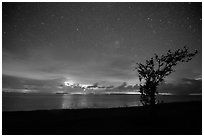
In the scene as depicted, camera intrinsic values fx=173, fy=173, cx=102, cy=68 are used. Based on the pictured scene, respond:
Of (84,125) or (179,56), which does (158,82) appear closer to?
(179,56)

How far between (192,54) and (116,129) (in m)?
8.83

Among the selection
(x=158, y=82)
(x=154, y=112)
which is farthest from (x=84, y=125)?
(x=158, y=82)

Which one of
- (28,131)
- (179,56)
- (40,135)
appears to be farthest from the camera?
(179,56)

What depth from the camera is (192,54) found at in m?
14.5

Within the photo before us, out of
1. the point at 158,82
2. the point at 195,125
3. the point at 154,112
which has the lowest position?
the point at 195,125

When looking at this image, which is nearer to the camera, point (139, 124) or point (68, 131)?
point (68, 131)

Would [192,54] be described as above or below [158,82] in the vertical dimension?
above

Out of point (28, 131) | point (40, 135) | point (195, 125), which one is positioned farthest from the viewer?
point (195, 125)

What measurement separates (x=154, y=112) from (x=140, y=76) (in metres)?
3.31

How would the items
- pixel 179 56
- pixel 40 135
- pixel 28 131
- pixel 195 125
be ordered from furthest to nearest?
pixel 179 56 → pixel 195 125 → pixel 28 131 → pixel 40 135

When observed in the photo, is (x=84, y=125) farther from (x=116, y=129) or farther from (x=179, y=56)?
(x=179, y=56)

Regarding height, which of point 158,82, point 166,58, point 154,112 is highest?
point 166,58

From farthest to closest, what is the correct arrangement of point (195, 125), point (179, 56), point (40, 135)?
point (179, 56)
point (195, 125)
point (40, 135)

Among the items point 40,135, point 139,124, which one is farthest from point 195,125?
point 40,135
